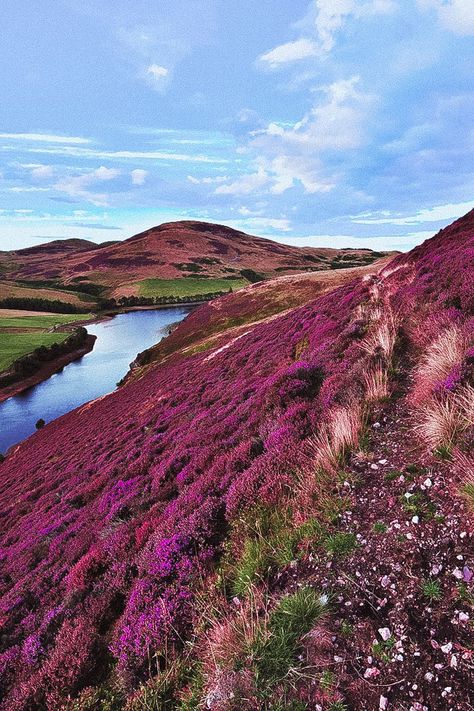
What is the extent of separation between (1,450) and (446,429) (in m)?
53.3

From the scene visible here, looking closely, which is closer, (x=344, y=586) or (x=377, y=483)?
(x=344, y=586)

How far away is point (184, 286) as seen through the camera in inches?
7269

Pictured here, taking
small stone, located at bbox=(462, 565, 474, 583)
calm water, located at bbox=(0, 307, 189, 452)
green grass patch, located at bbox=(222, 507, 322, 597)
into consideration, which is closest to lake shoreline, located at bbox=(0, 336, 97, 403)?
calm water, located at bbox=(0, 307, 189, 452)

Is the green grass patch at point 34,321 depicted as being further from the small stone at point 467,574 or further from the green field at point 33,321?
the small stone at point 467,574

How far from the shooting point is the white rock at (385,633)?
11.2 ft

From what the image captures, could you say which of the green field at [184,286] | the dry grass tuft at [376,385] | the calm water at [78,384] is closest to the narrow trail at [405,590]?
the dry grass tuft at [376,385]

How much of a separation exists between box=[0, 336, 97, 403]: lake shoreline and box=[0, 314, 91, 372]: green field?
16.8 ft

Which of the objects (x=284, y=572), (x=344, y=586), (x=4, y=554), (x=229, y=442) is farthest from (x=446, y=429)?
(x=4, y=554)

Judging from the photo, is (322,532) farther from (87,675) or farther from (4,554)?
(4,554)

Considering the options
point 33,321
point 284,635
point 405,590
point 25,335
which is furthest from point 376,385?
point 33,321

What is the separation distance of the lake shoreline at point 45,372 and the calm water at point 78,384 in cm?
135

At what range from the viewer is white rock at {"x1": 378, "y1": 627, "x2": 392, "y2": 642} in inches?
134

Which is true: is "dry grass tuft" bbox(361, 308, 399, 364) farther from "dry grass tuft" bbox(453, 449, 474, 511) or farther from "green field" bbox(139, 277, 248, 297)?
"green field" bbox(139, 277, 248, 297)

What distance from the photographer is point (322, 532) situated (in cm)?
486
